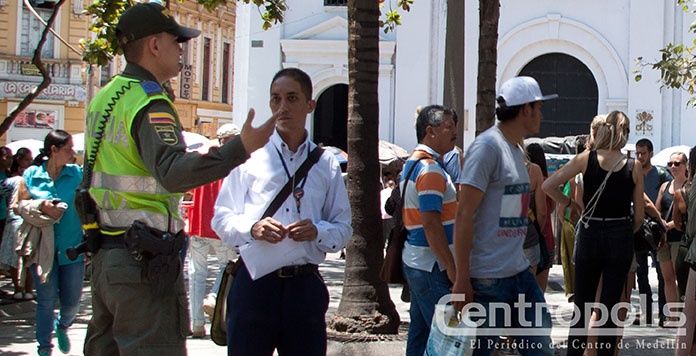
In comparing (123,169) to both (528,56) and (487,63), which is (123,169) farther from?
→ (528,56)

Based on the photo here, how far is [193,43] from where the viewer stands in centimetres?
4612

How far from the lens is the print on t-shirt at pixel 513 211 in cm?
586

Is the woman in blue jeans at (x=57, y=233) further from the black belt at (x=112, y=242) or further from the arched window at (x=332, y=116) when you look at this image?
the arched window at (x=332, y=116)

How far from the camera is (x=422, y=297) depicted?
22.2 ft

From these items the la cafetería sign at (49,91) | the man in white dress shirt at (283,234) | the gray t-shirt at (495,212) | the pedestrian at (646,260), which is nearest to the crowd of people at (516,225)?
the gray t-shirt at (495,212)

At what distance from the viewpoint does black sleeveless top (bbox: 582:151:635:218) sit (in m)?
7.89

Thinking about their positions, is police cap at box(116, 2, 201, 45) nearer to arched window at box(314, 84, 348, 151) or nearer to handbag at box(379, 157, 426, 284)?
handbag at box(379, 157, 426, 284)

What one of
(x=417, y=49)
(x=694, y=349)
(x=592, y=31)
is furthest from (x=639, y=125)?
(x=694, y=349)

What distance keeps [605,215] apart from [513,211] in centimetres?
221

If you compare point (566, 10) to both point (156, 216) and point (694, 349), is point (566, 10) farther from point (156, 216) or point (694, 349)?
point (156, 216)

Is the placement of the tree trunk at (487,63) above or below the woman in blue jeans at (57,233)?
above

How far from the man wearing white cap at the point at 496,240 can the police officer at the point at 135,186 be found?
1622mm

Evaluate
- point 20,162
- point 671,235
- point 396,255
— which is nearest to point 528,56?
point 20,162

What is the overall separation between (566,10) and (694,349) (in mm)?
20818
